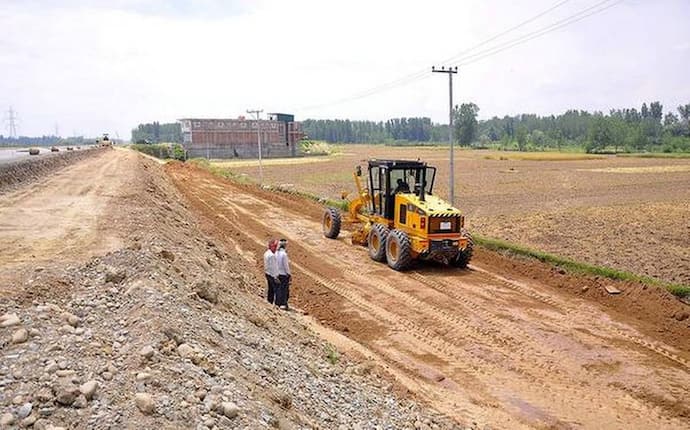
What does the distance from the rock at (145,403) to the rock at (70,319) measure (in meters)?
1.89

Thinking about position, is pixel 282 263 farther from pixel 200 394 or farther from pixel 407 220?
pixel 200 394

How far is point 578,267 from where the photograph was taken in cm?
1443

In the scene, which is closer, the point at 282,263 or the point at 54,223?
the point at 282,263

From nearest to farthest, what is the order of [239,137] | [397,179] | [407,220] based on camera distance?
1. [407,220]
2. [397,179]
3. [239,137]

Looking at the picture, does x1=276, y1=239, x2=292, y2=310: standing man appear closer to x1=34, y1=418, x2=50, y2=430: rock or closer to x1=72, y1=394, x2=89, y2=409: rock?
x1=72, y1=394, x2=89, y2=409: rock

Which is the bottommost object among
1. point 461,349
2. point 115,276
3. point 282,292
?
point 461,349

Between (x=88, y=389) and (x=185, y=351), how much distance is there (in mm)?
1263

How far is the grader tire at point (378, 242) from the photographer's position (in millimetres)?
15773

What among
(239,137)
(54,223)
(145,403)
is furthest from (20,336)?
(239,137)

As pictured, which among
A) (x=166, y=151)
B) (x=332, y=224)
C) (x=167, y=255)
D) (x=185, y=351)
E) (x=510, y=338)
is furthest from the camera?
(x=166, y=151)

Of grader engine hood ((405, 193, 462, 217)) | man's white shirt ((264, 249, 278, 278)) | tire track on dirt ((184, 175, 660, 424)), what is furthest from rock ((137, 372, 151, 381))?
grader engine hood ((405, 193, 462, 217))

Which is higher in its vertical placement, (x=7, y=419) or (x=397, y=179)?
(x=397, y=179)

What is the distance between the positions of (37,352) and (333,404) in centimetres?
336

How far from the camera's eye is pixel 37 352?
5.39 metres
